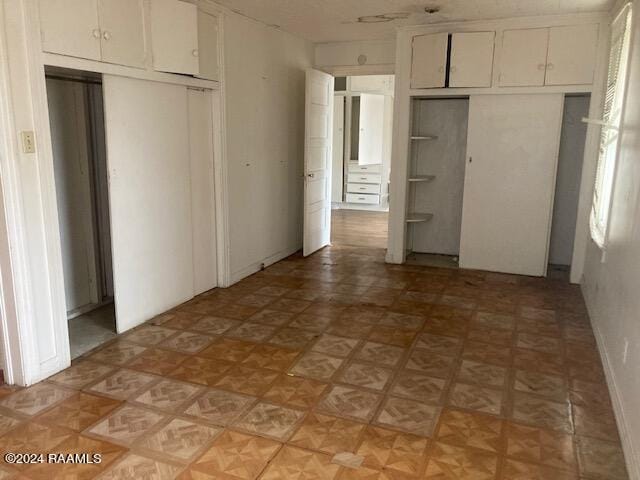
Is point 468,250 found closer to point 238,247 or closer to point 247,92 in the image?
point 238,247

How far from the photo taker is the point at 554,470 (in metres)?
2.23

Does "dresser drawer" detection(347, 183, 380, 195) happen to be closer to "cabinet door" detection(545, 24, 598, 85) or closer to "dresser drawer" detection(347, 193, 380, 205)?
"dresser drawer" detection(347, 193, 380, 205)

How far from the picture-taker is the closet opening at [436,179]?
575 cm

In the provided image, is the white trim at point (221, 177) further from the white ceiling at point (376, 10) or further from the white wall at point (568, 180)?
the white wall at point (568, 180)

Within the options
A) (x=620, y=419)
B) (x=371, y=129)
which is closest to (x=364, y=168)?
(x=371, y=129)

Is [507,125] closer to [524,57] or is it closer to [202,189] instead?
[524,57]

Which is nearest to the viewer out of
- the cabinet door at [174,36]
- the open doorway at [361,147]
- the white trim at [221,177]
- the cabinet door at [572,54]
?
the cabinet door at [174,36]

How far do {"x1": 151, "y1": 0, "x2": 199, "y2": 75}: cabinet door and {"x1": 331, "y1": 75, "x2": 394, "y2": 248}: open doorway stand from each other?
4701 millimetres

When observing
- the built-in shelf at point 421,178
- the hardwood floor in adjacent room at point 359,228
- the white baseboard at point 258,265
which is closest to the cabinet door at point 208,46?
the white baseboard at point 258,265

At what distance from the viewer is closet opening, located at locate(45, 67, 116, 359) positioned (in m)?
3.76

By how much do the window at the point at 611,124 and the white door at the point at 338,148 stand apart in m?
5.24

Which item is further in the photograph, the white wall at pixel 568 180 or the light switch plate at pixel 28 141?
the white wall at pixel 568 180

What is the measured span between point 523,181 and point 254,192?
106 inches

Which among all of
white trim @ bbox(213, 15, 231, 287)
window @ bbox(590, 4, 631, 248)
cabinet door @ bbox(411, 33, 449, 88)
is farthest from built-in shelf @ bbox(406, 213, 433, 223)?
white trim @ bbox(213, 15, 231, 287)
